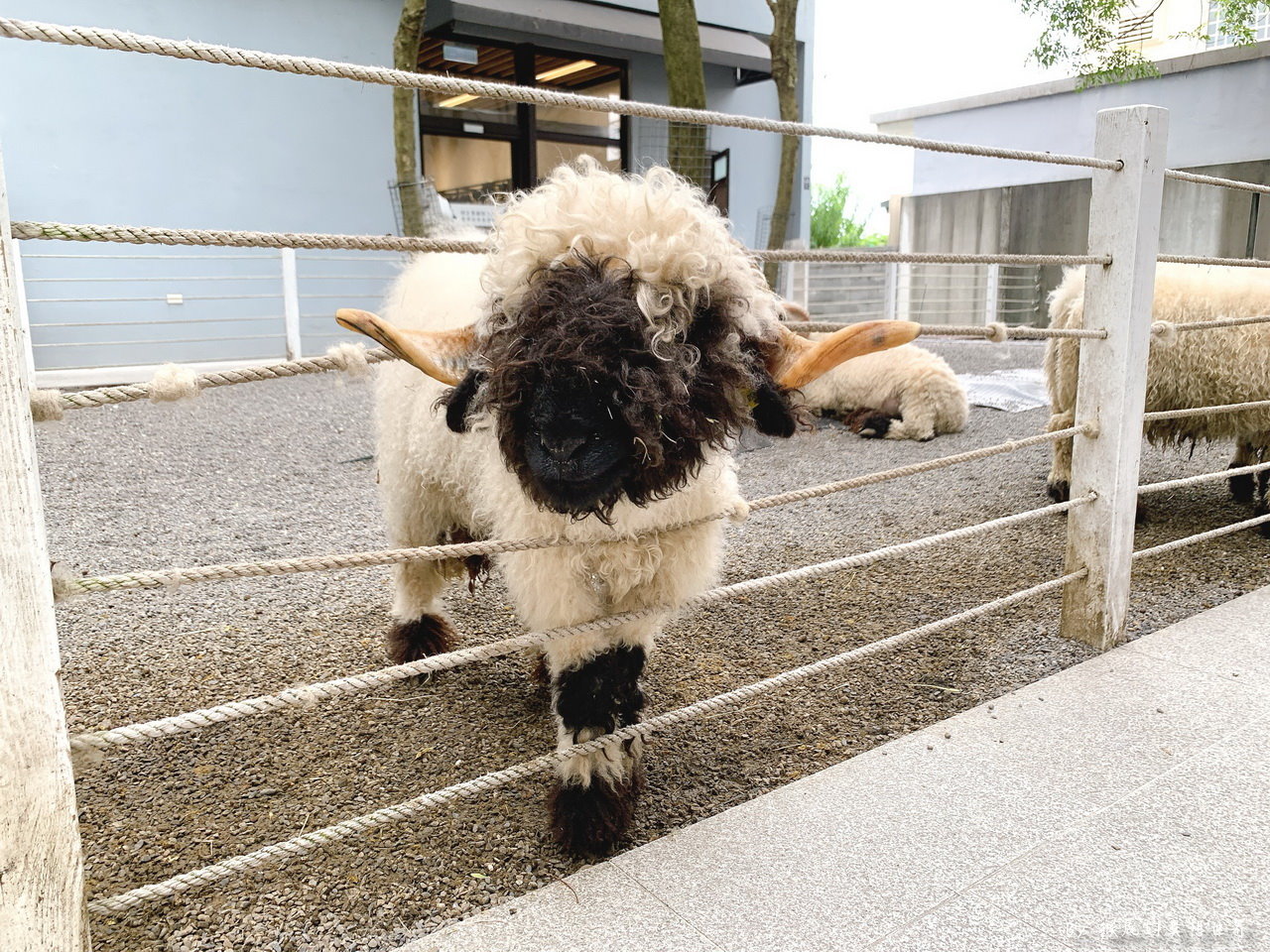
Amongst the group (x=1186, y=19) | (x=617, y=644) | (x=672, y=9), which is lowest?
(x=617, y=644)

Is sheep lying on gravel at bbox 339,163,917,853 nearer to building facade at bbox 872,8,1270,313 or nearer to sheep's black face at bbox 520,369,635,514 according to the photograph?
sheep's black face at bbox 520,369,635,514

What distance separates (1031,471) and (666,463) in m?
5.41

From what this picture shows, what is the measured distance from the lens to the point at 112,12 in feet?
32.6

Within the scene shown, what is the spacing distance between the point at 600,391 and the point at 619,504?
372mm

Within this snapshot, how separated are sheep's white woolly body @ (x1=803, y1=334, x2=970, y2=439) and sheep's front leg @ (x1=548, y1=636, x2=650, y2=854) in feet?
19.2

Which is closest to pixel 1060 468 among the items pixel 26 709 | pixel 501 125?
pixel 26 709

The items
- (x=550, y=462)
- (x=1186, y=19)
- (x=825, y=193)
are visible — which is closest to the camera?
(x=550, y=462)

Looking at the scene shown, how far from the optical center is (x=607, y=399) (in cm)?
168

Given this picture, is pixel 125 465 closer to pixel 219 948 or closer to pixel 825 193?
pixel 219 948

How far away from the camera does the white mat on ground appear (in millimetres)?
9156

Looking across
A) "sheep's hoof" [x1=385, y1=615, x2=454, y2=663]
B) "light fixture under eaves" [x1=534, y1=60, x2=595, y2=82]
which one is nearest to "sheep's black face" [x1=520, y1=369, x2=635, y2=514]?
"sheep's hoof" [x1=385, y1=615, x2=454, y2=663]

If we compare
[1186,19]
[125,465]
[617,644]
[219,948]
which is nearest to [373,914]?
[219,948]

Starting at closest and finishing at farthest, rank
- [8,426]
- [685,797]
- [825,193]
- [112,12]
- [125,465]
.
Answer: [8,426] → [685,797] → [125,465] → [112,12] → [825,193]

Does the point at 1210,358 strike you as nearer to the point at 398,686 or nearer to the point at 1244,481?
the point at 1244,481
